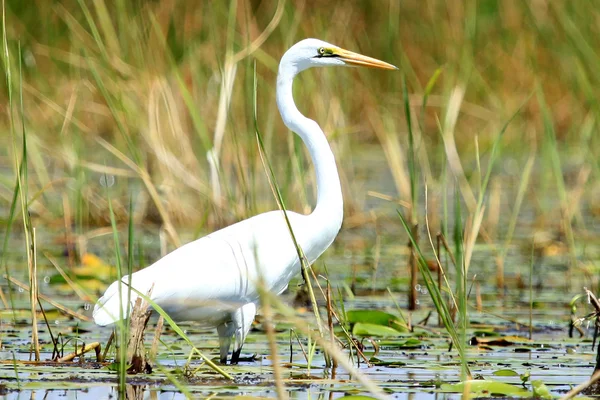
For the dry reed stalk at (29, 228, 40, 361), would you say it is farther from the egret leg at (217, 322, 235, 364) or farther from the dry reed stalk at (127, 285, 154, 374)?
the egret leg at (217, 322, 235, 364)

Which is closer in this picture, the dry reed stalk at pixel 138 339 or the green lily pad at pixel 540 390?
the green lily pad at pixel 540 390

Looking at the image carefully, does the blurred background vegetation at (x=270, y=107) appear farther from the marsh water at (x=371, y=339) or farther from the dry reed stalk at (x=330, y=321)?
the dry reed stalk at (x=330, y=321)

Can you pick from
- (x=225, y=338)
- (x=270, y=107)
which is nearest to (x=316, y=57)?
(x=225, y=338)

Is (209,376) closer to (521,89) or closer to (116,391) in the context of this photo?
(116,391)

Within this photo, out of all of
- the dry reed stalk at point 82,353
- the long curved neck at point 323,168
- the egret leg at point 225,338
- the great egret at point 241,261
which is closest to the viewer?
the dry reed stalk at point 82,353

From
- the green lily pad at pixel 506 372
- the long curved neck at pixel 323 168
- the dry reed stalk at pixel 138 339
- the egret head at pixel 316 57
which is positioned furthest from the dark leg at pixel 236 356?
the egret head at pixel 316 57

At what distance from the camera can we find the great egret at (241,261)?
4172 mm

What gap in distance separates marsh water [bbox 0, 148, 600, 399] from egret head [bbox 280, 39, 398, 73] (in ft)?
3.06

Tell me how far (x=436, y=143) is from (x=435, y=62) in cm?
137

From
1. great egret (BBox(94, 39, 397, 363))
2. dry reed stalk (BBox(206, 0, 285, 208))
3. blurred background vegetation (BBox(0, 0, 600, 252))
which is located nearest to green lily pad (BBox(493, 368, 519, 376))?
blurred background vegetation (BBox(0, 0, 600, 252))

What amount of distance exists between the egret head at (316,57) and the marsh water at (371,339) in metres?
0.93

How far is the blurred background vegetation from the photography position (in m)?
5.86

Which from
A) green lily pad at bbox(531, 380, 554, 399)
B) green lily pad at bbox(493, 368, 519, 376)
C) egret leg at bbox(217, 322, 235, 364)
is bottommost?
green lily pad at bbox(531, 380, 554, 399)

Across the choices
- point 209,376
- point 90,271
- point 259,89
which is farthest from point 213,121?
point 209,376
